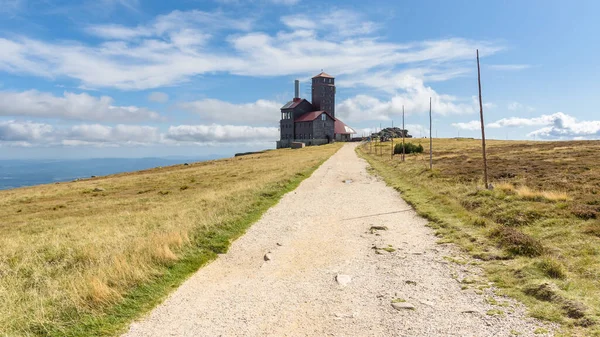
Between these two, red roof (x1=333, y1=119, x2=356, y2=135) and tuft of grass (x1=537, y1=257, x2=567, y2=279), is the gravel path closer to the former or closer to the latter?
tuft of grass (x1=537, y1=257, x2=567, y2=279)

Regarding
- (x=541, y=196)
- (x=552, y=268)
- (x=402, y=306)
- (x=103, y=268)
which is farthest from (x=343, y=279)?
(x=541, y=196)

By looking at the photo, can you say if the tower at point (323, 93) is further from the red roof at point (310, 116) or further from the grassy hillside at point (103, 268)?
the grassy hillside at point (103, 268)

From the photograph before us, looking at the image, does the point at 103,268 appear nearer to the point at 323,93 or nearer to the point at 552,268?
the point at 552,268

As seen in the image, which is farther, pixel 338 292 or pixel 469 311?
pixel 338 292

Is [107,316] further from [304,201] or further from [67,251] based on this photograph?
[304,201]

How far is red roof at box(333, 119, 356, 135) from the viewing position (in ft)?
434

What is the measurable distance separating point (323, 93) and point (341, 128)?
15082 mm

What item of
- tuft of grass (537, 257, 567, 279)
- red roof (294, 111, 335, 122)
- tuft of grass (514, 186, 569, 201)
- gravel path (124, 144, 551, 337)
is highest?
red roof (294, 111, 335, 122)

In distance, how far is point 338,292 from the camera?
830 cm

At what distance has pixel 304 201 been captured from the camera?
21516 millimetres

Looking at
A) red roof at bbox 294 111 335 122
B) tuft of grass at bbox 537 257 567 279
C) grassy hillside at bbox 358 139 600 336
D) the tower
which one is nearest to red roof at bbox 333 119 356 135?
the tower

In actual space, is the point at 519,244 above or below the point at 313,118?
below

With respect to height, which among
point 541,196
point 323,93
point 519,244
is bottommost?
point 519,244

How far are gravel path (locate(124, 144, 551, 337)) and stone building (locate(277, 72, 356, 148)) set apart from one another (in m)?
106
